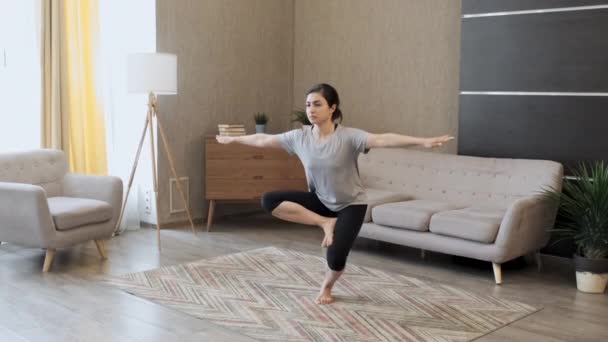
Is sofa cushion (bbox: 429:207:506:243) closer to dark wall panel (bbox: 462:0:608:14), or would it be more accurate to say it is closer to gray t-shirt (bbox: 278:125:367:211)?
gray t-shirt (bbox: 278:125:367:211)

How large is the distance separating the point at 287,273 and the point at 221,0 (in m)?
3.14

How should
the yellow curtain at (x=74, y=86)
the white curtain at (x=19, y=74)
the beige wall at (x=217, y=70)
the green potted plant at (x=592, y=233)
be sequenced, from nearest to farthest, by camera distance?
the green potted plant at (x=592, y=233)
the white curtain at (x=19, y=74)
the yellow curtain at (x=74, y=86)
the beige wall at (x=217, y=70)

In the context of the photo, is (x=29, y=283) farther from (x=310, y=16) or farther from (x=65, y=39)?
(x=310, y=16)

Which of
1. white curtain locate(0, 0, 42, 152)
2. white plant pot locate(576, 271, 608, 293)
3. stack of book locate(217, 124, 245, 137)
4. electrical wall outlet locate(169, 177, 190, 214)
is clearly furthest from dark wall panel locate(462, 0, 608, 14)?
white curtain locate(0, 0, 42, 152)

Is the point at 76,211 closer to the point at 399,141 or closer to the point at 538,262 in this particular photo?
the point at 399,141

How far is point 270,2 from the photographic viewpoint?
283 inches

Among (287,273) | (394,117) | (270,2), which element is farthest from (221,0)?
(287,273)

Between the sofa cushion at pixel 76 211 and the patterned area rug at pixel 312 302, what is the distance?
0.57 meters

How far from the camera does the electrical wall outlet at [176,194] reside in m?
6.43

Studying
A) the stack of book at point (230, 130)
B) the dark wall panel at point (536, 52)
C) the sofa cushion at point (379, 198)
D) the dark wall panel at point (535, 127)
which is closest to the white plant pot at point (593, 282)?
the dark wall panel at point (535, 127)

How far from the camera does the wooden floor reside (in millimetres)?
3572

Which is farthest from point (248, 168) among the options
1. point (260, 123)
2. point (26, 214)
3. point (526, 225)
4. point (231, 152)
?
point (526, 225)

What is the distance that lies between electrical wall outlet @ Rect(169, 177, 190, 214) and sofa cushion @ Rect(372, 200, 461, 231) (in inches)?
83.0

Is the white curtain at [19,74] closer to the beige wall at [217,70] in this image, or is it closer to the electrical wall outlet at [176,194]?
the beige wall at [217,70]
